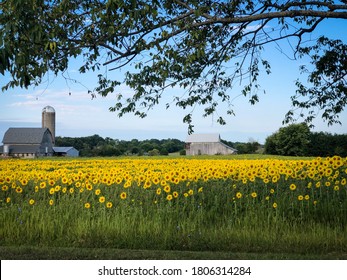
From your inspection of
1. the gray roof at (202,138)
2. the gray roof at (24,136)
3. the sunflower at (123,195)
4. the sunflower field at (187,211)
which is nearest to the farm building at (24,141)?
the gray roof at (24,136)

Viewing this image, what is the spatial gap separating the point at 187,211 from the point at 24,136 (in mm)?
29624

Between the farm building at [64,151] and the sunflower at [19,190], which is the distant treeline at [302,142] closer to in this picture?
the farm building at [64,151]

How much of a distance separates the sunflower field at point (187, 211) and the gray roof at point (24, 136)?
2602cm

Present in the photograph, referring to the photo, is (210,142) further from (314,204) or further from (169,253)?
(169,253)

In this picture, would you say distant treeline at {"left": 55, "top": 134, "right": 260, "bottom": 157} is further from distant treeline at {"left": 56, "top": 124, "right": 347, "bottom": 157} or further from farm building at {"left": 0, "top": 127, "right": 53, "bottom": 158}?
farm building at {"left": 0, "top": 127, "right": 53, "bottom": 158}

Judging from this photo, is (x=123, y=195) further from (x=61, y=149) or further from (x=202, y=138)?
(x=61, y=149)

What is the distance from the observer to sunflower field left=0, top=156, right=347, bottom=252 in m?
7.01

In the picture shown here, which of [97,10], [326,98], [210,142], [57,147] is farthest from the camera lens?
[57,147]

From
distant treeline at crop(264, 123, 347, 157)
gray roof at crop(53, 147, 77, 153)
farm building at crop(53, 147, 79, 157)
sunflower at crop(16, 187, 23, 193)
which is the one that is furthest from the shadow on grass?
gray roof at crop(53, 147, 77, 153)

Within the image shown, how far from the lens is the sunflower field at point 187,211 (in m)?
7.01

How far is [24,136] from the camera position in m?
35.2

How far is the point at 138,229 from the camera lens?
23.7 ft

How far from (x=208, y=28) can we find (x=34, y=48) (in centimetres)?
406

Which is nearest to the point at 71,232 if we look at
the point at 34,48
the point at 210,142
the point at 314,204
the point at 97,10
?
the point at 34,48
